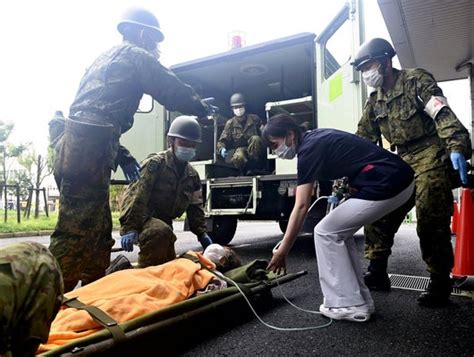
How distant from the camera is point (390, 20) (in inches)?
167

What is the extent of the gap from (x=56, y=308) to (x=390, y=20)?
4.48 meters

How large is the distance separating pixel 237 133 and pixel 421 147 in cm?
349

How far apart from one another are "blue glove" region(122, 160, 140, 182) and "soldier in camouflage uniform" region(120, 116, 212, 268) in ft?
0.70

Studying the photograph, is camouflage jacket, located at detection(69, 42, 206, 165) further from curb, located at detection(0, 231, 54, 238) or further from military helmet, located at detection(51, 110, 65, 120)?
curb, located at detection(0, 231, 54, 238)

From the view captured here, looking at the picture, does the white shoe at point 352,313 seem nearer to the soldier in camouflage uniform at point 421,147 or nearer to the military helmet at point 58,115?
the soldier in camouflage uniform at point 421,147

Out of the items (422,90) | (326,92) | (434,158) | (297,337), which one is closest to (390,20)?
(326,92)

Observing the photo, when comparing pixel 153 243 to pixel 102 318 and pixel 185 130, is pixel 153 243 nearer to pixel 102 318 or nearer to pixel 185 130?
pixel 185 130

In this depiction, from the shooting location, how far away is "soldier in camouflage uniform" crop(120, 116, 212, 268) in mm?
2768

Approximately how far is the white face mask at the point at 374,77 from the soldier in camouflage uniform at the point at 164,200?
1328 mm

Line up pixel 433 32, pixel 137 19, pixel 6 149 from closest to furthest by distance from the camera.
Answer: pixel 137 19, pixel 433 32, pixel 6 149

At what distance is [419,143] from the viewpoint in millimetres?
2510

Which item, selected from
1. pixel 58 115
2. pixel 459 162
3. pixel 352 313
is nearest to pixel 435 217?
pixel 459 162

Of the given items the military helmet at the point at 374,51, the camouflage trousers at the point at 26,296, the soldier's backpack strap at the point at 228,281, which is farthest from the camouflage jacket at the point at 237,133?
the camouflage trousers at the point at 26,296

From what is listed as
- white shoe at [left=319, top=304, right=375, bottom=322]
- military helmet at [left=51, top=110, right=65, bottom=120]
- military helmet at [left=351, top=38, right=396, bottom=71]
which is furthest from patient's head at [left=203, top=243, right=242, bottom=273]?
military helmet at [left=351, top=38, right=396, bottom=71]
